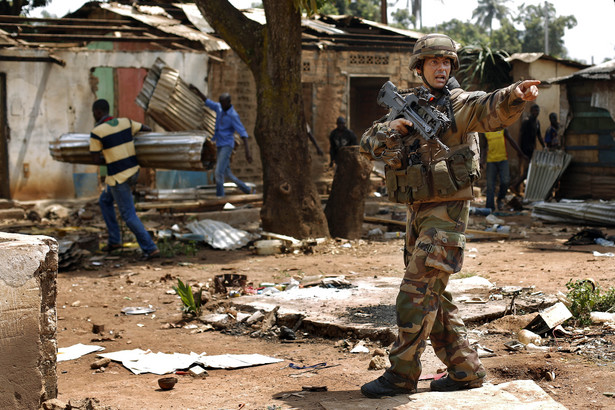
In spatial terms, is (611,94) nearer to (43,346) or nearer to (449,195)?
(449,195)

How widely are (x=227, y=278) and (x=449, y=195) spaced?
3699 mm

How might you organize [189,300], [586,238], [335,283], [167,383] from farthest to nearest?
[586,238] → [335,283] → [189,300] → [167,383]

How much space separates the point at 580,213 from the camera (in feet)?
36.2

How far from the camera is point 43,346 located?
3402 millimetres

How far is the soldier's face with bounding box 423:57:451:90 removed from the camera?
3797 millimetres

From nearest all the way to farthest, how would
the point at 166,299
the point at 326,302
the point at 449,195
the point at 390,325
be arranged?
1. the point at 449,195
2. the point at 390,325
3. the point at 326,302
4. the point at 166,299

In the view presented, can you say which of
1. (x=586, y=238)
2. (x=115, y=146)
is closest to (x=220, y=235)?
(x=115, y=146)

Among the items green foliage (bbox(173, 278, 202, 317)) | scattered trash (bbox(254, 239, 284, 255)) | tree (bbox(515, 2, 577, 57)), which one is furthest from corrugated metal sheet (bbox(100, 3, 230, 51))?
tree (bbox(515, 2, 577, 57))

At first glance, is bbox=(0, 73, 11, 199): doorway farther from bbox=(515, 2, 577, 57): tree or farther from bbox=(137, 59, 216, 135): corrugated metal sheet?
bbox=(515, 2, 577, 57): tree

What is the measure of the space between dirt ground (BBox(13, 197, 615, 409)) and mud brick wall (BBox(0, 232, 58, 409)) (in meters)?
0.52

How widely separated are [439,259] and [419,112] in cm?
77

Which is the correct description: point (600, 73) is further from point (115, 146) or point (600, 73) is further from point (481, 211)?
point (115, 146)

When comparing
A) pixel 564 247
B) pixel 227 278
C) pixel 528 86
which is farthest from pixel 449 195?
pixel 564 247

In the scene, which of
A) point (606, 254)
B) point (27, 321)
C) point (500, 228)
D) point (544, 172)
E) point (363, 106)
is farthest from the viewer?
point (363, 106)
